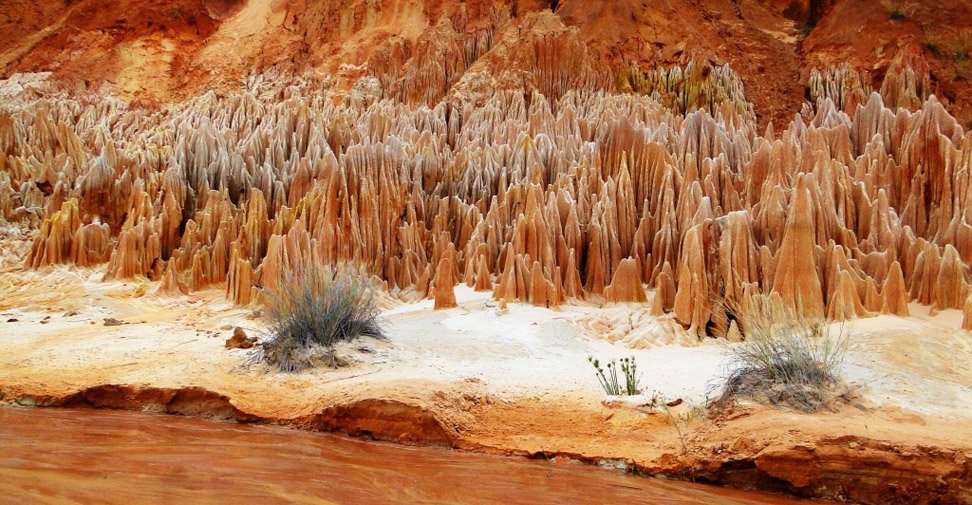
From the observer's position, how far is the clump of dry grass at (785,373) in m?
A: 5.60

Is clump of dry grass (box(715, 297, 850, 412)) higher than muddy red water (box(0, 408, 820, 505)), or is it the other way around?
clump of dry grass (box(715, 297, 850, 412))

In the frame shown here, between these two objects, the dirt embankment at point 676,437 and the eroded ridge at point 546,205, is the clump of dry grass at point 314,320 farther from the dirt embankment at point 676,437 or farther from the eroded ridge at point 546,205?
the eroded ridge at point 546,205

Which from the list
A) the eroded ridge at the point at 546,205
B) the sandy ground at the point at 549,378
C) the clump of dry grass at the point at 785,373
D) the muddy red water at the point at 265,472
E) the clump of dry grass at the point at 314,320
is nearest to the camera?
the muddy red water at the point at 265,472

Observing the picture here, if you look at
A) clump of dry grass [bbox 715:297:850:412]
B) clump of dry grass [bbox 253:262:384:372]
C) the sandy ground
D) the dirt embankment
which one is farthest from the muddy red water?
clump of dry grass [bbox 253:262:384:372]

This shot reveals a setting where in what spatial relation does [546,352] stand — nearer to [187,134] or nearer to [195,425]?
[195,425]

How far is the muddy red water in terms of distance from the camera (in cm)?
388

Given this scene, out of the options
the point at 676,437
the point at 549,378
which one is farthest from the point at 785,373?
the point at 549,378

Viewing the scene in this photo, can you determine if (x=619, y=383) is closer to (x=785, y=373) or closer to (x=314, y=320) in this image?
(x=785, y=373)

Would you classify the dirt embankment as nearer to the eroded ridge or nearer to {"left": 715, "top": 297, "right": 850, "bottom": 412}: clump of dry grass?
{"left": 715, "top": 297, "right": 850, "bottom": 412}: clump of dry grass

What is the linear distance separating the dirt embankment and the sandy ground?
0.01 meters

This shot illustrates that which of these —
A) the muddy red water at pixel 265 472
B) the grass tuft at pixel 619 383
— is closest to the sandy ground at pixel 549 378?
the grass tuft at pixel 619 383

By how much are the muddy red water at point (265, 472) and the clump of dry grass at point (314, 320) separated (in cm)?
151

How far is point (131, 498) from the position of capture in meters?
3.65

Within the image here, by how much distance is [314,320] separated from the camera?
761cm
